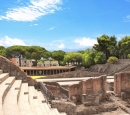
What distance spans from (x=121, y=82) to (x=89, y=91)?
496 cm

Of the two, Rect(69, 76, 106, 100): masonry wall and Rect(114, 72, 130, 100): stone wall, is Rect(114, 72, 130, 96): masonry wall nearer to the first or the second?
Rect(114, 72, 130, 100): stone wall

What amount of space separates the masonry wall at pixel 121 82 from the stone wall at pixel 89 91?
1.95 metres

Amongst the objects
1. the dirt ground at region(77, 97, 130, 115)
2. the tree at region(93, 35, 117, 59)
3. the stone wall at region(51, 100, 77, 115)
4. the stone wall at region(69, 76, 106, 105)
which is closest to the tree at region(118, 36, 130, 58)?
the tree at region(93, 35, 117, 59)

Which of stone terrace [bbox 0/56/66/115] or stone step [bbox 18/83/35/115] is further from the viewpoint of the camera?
stone step [bbox 18/83/35/115]

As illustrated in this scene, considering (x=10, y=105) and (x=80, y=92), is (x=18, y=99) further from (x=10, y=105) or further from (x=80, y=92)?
(x=80, y=92)

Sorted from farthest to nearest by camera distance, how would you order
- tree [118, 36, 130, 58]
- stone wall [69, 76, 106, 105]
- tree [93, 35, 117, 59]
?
tree [93, 35, 117, 59] < tree [118, 36, 130, 58] < stone wall [69, 76, 106, 105]

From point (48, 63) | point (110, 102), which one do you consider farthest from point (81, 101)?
point (48, 63)

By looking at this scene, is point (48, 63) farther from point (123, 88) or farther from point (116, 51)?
point (123, 88)

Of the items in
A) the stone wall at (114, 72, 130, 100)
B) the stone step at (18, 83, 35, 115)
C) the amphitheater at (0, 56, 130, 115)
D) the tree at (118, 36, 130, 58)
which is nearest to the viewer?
the stone step at (18, 83, 35, 115)

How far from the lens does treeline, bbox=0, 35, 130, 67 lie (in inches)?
1827

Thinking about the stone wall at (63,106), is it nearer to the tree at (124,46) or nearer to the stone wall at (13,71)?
the stone wall at (13,71)

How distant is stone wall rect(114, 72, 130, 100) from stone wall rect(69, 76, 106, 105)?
1978 millimetres

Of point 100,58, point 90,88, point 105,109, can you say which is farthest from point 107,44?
point 105,109

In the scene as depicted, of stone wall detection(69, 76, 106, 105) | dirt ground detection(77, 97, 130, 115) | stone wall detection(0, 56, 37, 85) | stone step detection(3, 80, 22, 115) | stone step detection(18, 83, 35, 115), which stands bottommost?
dirt ground detection(77, 97, 130, 115)
